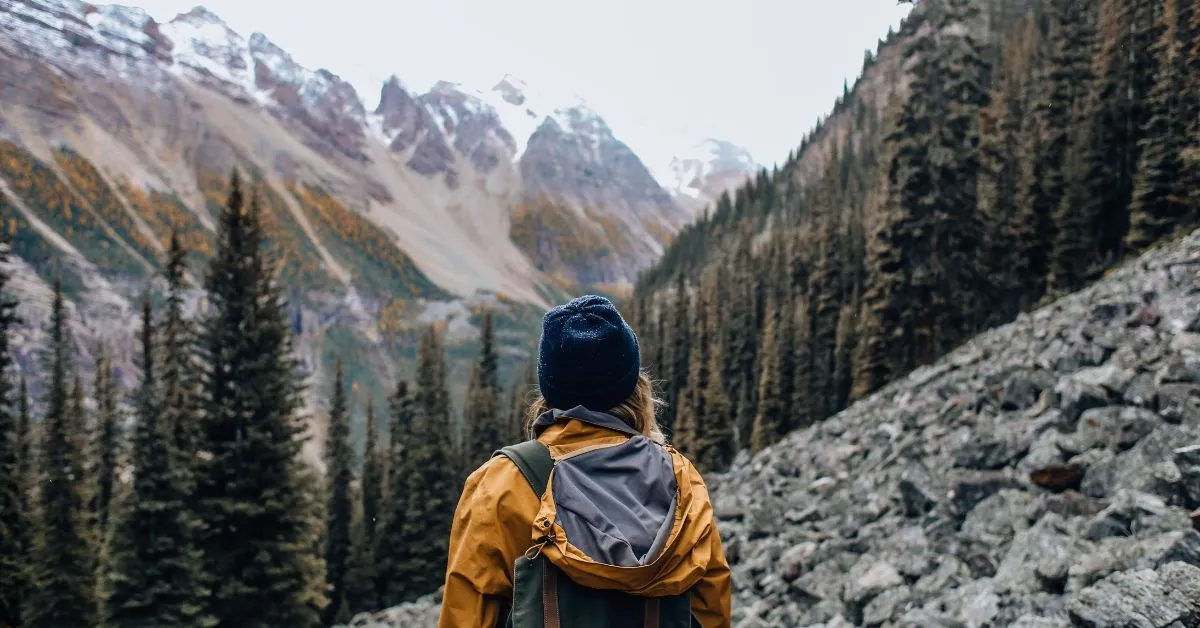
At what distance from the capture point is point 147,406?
21234mm

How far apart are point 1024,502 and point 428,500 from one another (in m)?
31.9

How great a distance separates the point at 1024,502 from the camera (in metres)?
7.27

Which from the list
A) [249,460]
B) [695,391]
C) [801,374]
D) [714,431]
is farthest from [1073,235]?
[249,460]

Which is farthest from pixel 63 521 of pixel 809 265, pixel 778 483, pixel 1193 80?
pixel 809 265

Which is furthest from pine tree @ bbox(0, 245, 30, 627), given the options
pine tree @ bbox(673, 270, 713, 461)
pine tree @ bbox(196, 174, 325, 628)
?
pine tree @ bbox(673, 270, 713, 461)

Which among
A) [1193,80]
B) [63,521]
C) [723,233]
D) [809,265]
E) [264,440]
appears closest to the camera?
[264,440]

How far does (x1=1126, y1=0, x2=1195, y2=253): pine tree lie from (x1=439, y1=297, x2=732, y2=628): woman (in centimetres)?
3016

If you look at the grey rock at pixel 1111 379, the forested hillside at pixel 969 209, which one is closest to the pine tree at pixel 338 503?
the forested hillside at pixel 969 209

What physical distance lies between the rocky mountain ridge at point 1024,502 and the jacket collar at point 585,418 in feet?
11.3

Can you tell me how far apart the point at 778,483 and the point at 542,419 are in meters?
13.6

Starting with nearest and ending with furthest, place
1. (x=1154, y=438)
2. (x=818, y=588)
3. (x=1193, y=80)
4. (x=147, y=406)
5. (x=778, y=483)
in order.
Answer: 1. (x=1154, y=438)
2. (x=818, y=588)
3. (x=778, y=483)
4. (x=147, y=406)
5. (x=1193, y=80)

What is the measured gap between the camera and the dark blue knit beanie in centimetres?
279

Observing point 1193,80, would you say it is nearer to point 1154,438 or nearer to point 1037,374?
point 1037,374

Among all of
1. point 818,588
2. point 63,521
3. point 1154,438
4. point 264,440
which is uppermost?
point 1154,438
